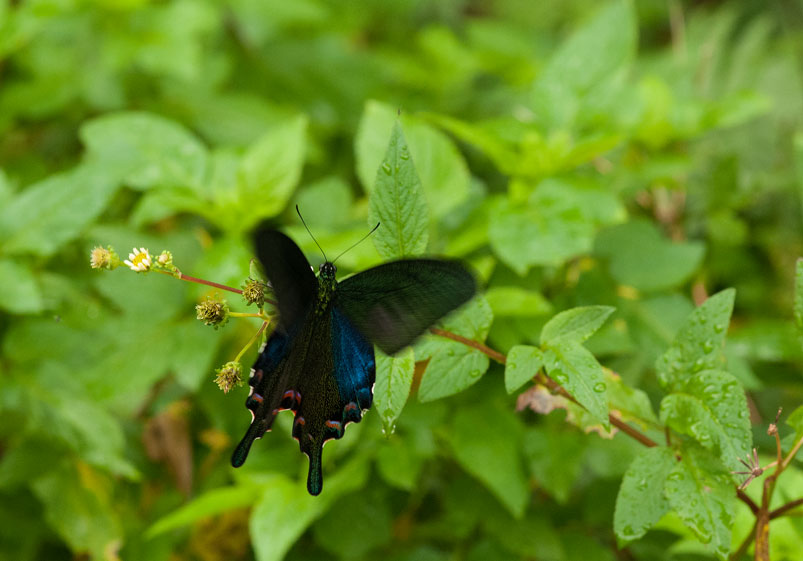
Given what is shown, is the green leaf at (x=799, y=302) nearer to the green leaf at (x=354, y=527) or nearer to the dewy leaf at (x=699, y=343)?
the dewy leaf at (x=699, y=343)

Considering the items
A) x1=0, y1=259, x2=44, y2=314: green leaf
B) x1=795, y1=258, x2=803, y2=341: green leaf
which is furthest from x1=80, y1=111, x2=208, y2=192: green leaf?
x1=795, y1=258, x2=803, y2=341: green leaf

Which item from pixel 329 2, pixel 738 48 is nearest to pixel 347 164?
pixel 329 2

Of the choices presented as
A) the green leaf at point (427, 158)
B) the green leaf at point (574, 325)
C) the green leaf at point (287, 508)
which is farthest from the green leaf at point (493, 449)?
the green leaf at point (574, 325)

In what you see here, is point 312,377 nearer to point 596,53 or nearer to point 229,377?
point 229,377

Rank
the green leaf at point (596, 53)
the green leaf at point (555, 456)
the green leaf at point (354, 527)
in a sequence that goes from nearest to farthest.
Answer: the green leaf at point (555, 456), the green leaf at point (354, 527), the green leaf at point (596, 53)

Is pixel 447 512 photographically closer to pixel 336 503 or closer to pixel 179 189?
pixel 336 503

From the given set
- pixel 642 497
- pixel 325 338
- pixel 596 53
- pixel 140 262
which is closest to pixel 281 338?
pixel 325 338

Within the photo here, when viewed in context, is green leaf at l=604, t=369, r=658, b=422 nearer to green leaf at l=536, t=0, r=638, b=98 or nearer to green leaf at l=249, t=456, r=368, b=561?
green leaf at l=249, t=456, r=368, b=561
